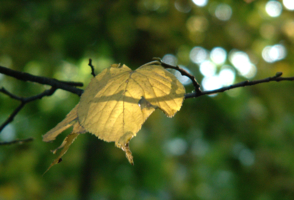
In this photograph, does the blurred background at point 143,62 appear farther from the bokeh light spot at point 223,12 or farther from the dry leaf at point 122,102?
the dry leaf at point 122,102

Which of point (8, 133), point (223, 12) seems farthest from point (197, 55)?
point (8, 133)

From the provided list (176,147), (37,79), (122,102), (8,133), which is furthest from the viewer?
(176,147)

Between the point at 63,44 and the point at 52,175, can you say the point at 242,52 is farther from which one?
the point at 52,175

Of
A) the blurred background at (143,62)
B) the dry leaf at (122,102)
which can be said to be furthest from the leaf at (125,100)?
the blurred background at (143,62)

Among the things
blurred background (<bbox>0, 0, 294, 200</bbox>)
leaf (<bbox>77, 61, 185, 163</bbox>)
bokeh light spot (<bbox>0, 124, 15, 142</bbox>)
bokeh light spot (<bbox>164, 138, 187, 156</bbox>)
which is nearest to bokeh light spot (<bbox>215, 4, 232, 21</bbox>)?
blurred background (<bbox>0, 0, 294, 200</bbox>)

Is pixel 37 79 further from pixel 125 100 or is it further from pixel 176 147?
pixel 176 147

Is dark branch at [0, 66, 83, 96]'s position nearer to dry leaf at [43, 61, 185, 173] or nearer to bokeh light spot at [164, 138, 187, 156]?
dry leaf at [43, 61, 185, 173]
